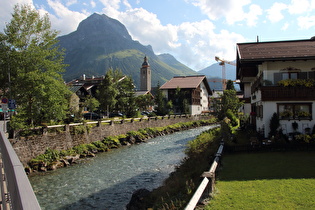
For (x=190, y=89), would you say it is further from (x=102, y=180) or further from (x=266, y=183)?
(x=266, y=183)

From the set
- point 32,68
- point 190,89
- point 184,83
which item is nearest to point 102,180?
point 32,68

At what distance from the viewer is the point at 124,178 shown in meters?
16.0

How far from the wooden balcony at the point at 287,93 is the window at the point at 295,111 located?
60cm

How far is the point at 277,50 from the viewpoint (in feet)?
64.0

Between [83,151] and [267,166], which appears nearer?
[267,166]

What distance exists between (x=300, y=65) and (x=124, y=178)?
15.1 m

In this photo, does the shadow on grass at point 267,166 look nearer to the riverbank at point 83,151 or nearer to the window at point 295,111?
the window at point 295,111

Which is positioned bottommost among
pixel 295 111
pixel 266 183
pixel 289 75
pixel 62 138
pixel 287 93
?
pixel 266 183

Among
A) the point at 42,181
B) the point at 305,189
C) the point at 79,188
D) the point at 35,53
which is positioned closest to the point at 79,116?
the point at 35,53

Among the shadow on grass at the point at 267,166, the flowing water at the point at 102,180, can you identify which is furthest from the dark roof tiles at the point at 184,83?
the shadow on grass at the point at 267,166

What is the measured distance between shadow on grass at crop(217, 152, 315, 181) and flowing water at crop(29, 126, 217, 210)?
481cm

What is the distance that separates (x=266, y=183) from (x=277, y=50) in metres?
14.0

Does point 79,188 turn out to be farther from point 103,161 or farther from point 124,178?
point 103,161

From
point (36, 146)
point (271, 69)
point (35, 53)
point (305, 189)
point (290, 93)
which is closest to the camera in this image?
point (305, 189)
